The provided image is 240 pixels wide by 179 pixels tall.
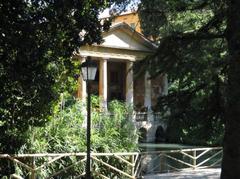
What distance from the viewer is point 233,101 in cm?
1154

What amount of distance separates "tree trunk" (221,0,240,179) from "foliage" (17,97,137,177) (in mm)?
4436

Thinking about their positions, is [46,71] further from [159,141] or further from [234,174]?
[159,141]

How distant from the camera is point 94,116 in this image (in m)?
18.7

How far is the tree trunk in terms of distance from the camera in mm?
11148

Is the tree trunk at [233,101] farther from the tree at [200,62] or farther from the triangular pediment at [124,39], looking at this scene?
the triangular pediment at [124,39]

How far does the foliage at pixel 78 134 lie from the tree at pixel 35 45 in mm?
6364

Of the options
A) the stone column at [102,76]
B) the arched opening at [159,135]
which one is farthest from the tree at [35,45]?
the arched opening at [159,135]

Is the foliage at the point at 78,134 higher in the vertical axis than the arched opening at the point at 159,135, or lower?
higher

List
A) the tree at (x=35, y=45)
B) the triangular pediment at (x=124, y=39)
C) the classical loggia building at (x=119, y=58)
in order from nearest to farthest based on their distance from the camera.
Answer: the tree at (x=35, y=45) → the classical loggia building at (x=119, y=58) → the triangular pediment at (x=124, y=39)

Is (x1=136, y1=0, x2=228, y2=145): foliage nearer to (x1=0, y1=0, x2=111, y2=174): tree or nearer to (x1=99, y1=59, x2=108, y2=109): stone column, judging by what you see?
(x1=0, y1=0, x2=111, y2=174): tree

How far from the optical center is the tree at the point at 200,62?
12.7 meters

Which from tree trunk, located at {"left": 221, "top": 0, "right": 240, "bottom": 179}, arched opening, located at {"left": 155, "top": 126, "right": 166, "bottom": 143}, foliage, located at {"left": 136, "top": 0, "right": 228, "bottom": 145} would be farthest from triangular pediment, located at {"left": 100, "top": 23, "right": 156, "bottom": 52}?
tree trunk, located at {"left": 221, "top": 0, "right": 240, "bottom": 179}

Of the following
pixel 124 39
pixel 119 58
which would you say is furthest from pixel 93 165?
pixel 119 58

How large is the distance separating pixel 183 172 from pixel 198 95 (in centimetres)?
374
